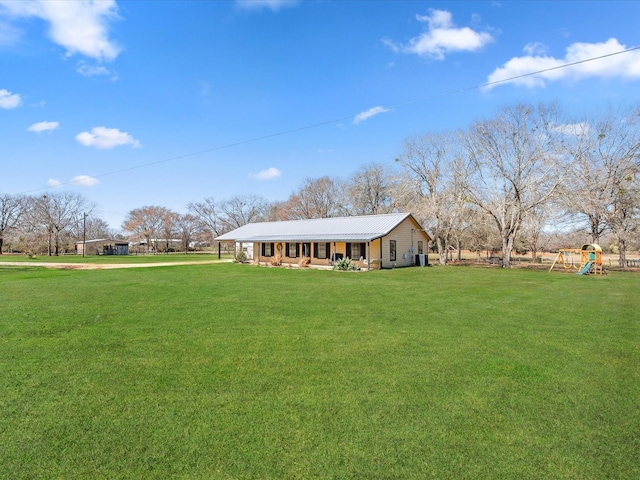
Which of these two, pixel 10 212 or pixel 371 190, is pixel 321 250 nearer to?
pixel 371 190

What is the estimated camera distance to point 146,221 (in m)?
67.8

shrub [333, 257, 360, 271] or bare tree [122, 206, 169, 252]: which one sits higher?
bare tree [122, 206, 169, 252]

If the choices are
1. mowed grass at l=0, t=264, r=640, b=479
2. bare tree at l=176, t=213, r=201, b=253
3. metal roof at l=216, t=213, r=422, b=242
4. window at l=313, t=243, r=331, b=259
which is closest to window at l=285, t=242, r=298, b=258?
metal roof at l=216, t=213, r=422, b=242

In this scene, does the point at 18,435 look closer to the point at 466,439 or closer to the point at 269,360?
the point at 269,360

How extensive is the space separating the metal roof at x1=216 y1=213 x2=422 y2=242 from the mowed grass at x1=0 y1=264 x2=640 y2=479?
54.0ft

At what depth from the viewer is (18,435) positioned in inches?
124

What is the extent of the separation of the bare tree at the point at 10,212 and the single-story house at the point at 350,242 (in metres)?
49.5

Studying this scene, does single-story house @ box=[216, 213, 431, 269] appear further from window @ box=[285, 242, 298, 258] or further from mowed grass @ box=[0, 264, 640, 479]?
mowed grass @ box=[0, 264, 640, 479]

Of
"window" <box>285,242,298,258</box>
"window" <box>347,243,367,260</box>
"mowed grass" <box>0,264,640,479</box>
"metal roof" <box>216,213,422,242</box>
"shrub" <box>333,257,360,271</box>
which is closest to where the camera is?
"mowed grass" <box>0,264,640,479</box>

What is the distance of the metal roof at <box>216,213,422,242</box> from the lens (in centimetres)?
2462

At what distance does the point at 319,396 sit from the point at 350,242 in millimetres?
20618

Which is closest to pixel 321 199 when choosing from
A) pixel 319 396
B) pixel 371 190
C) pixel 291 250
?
pixel 371 190

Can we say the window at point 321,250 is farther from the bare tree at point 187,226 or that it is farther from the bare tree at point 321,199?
the bare tree at point 187,226

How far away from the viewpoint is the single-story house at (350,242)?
24344 mm
